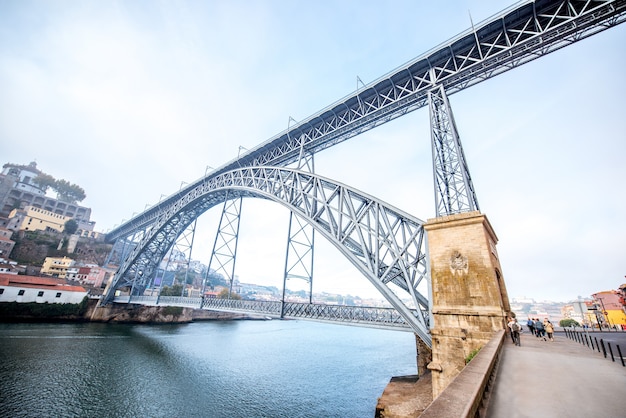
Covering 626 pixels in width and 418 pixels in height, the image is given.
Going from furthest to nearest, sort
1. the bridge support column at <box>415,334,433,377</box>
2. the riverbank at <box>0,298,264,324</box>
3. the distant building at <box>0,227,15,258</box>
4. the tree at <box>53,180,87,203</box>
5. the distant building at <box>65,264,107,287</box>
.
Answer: the tree at <box>53,180,87,203</box> < the distant building at <box>65,264,107,287</box> < the distant building at <box>0,227,15,258</box> < the riverbank at <box>0,298,264,324</box> < the bridge support column at <box>415,334,433,377</box>

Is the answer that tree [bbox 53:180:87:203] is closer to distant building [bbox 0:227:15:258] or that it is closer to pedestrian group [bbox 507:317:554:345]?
distant building [bbox 0:227:15:258]

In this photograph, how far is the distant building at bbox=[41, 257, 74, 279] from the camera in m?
41.4

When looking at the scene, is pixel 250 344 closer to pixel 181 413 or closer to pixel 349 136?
pixel 181 413

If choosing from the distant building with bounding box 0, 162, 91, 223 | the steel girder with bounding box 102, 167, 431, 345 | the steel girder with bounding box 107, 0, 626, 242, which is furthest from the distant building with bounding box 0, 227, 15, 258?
the steel girder with bounding box 107, 0, 626, 242

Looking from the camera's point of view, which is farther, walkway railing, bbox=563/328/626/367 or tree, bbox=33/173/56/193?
tree, bbox=33/173/56/193

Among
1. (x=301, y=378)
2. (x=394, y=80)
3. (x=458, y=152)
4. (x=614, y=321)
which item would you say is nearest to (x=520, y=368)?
(x=458, y=152)

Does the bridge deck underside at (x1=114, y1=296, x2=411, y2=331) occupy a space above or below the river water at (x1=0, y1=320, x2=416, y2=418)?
above

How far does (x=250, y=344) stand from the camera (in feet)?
100

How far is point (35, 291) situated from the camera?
1182 inches

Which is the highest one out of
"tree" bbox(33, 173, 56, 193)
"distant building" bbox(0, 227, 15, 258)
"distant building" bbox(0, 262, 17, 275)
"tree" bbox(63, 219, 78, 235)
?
"tree" bbox(33, 173, 56, 193)

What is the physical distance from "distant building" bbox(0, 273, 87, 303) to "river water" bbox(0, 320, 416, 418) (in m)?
5.37

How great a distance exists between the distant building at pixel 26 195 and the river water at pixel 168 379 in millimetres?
48612

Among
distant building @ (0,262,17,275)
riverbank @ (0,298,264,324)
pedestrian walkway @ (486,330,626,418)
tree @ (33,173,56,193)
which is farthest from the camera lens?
tree @ (33,173,56,193)

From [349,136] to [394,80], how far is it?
419 centimetres
